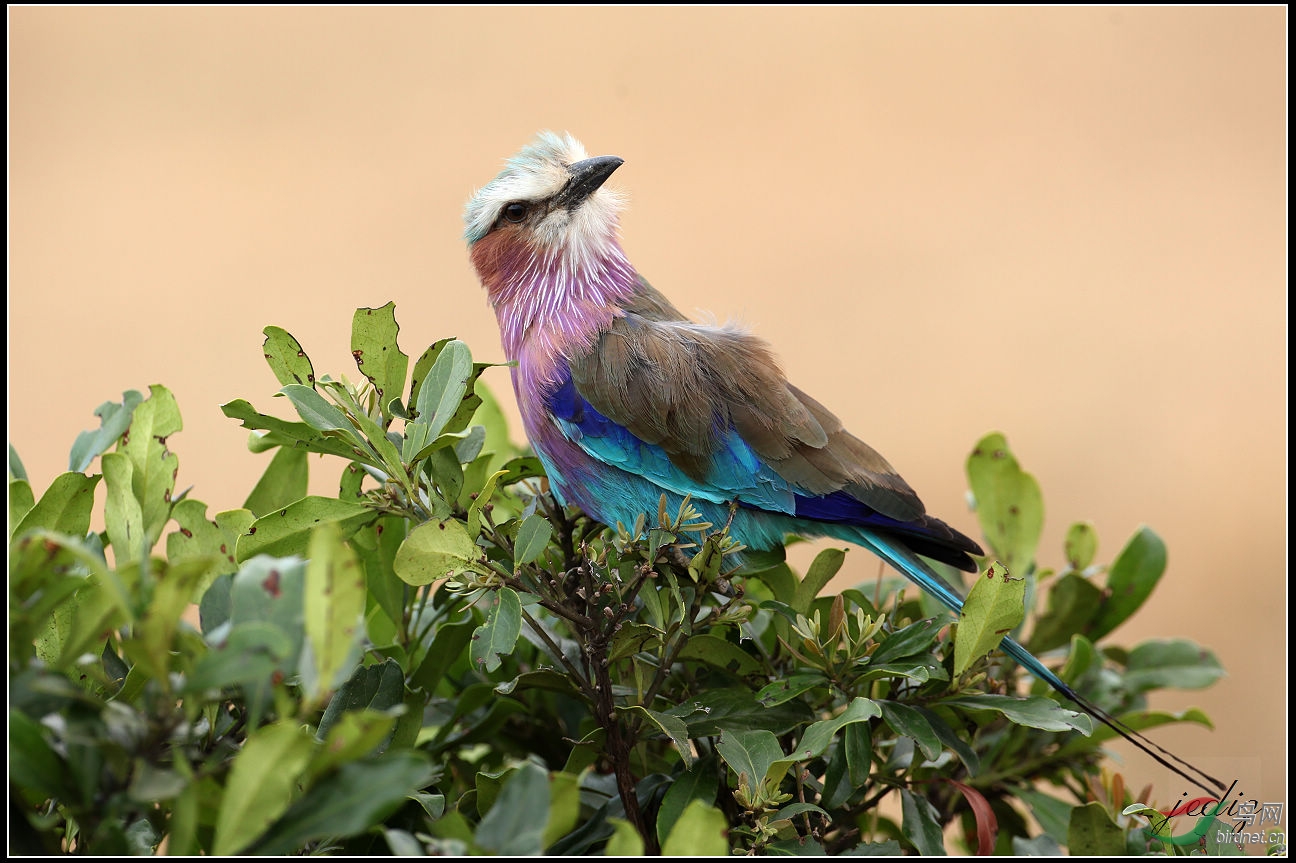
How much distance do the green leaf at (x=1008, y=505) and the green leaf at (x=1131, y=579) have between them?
0.12 meters

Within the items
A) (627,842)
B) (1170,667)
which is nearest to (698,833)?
(627,842)

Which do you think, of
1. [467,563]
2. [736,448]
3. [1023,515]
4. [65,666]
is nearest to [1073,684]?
[1023,515]

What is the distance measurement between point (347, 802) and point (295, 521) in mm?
473

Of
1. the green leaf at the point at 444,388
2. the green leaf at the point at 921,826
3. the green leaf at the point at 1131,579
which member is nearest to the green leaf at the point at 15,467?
the green leaf at the point at 444,388

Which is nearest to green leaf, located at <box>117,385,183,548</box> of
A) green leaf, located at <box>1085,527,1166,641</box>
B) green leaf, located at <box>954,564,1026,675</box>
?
green leaf, located at <box>954,564,1026,675</box>

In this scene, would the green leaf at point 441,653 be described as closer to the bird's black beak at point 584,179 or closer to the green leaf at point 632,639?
the green leaf at point 632,639

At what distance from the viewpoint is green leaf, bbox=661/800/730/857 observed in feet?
2.53

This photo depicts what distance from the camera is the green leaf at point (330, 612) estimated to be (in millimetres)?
688

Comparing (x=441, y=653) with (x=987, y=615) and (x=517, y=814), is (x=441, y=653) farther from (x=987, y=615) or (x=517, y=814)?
(x=987, y=615)

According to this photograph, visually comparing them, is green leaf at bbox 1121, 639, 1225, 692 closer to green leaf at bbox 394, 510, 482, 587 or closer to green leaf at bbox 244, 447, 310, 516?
green leaf at bbox 394, 510, 482, 587

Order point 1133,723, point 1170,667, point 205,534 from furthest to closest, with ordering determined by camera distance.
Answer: point 1170,667 → point 1133,723 → point 205,534

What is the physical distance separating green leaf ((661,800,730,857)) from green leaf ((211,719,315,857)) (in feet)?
0.94

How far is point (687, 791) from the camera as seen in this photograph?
107cm

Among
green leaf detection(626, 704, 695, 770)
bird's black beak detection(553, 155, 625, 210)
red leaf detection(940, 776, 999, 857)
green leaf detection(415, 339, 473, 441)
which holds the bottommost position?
red leaf detection(940, 776, 999, 857)
